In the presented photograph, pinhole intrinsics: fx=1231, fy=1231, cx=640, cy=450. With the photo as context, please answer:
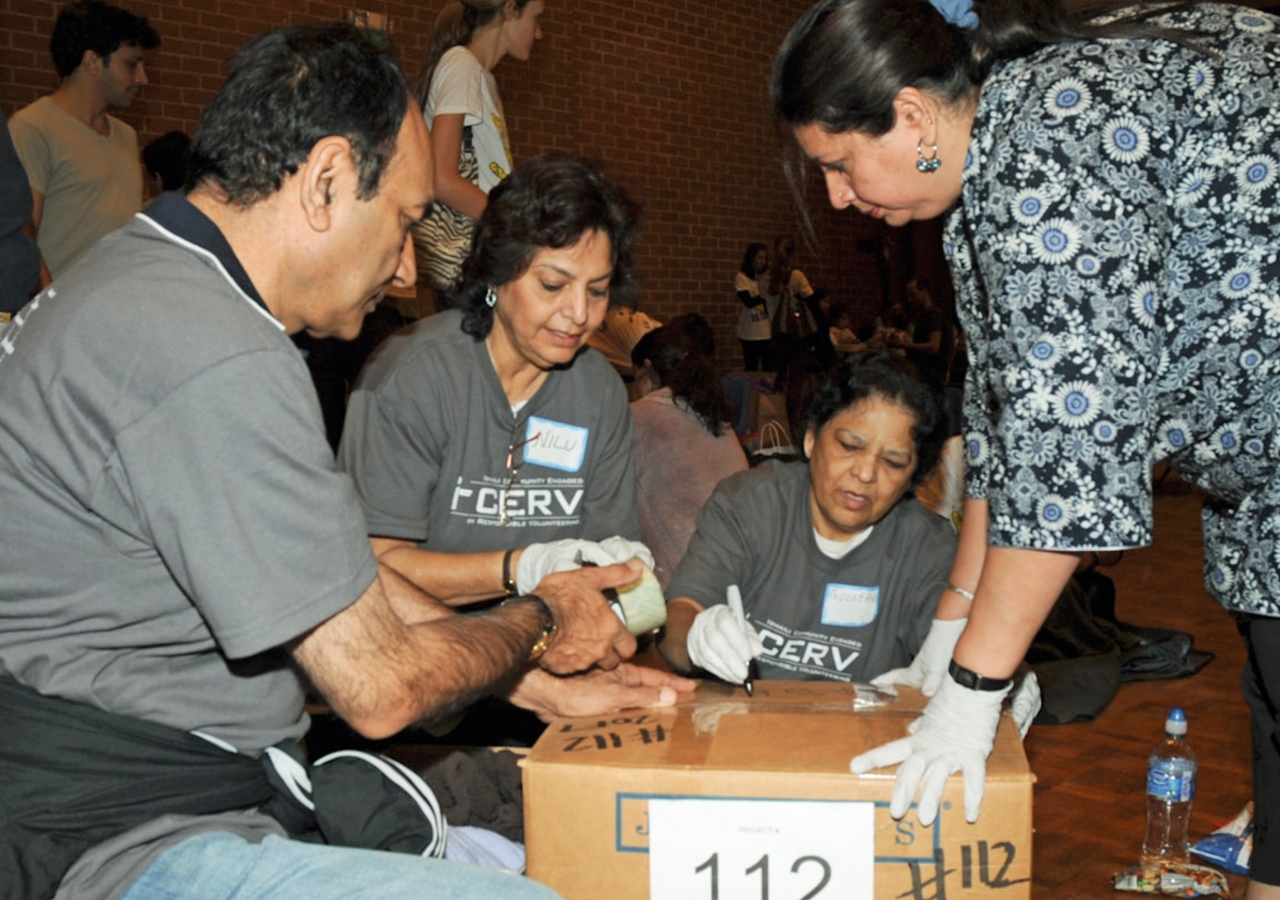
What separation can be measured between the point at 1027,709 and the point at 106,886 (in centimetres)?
123

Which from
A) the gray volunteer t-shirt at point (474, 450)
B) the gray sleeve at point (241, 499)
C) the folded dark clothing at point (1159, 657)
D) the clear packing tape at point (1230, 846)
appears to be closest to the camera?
the gray sleeve at point (241, 499)

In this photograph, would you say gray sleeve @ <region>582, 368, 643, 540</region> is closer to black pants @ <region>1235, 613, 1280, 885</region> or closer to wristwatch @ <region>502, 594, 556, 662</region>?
wristwatch @ <region>502, 594, 556, 662</region>

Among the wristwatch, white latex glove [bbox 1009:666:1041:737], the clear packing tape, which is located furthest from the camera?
the clear packing tape

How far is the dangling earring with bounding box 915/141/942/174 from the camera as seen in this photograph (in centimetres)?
138

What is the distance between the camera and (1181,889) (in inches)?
89.2

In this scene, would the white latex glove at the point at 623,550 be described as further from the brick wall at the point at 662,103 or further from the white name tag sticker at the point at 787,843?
the brick wall at the point at 662,103

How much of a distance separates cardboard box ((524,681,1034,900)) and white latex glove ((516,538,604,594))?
1.71 feet

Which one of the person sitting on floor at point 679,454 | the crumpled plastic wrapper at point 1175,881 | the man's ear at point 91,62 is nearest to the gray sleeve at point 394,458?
the person sitting on floor at point 679,454

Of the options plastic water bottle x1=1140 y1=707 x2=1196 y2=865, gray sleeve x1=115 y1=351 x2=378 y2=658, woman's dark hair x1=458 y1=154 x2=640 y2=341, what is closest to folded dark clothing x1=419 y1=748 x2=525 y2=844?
woman's dark hair x1=458 y1=154 x2=640 y2=341

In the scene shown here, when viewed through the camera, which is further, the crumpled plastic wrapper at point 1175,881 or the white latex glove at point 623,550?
the crumpled plastic wrapper at point 1175,881

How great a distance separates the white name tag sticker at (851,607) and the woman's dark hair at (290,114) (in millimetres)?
1251

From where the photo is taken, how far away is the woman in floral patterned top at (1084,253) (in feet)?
3.93

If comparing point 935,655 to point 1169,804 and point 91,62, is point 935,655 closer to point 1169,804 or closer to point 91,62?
point 1169,804

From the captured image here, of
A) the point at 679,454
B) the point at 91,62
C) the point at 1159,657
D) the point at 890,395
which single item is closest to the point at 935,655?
the point at 890,395
